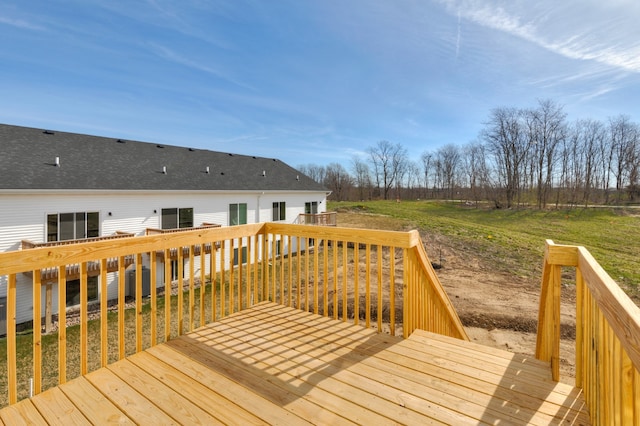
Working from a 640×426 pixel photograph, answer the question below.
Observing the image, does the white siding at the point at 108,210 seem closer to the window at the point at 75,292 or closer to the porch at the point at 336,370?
the window at the point at 75,292

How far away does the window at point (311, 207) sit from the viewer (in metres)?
19.4

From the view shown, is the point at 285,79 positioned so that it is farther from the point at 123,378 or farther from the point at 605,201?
the point at 605,201

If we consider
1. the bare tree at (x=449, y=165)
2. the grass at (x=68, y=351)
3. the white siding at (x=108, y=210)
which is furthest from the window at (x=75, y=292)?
the bare tree at (x=449, y=165)

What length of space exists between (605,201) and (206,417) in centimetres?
3776

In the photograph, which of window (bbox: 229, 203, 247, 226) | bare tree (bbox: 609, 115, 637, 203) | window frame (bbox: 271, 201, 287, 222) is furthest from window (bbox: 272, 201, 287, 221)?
bare tree (bbox: 609, 115, 637, 203)

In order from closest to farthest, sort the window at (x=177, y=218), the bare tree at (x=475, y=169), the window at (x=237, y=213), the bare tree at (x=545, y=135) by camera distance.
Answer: the window at (x=177, y=218) → the window at (x=237, y=213) → the bare tree at (x=545, y=135) → the bare tree at (x=475, y=169)

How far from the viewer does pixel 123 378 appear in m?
2.18

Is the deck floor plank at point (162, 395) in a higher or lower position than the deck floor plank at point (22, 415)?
lower

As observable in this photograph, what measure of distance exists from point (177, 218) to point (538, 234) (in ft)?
68.1

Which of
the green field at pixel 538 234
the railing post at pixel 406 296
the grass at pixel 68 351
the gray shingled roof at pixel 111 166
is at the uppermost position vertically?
the gray shingled roof at pixel 111 166

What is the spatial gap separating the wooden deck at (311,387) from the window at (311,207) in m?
16.5

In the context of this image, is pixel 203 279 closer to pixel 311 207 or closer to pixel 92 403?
pixel 92 403

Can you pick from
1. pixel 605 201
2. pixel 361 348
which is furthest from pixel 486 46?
pixel 605 201

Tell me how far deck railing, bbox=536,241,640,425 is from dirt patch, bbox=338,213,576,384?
10.8ft
